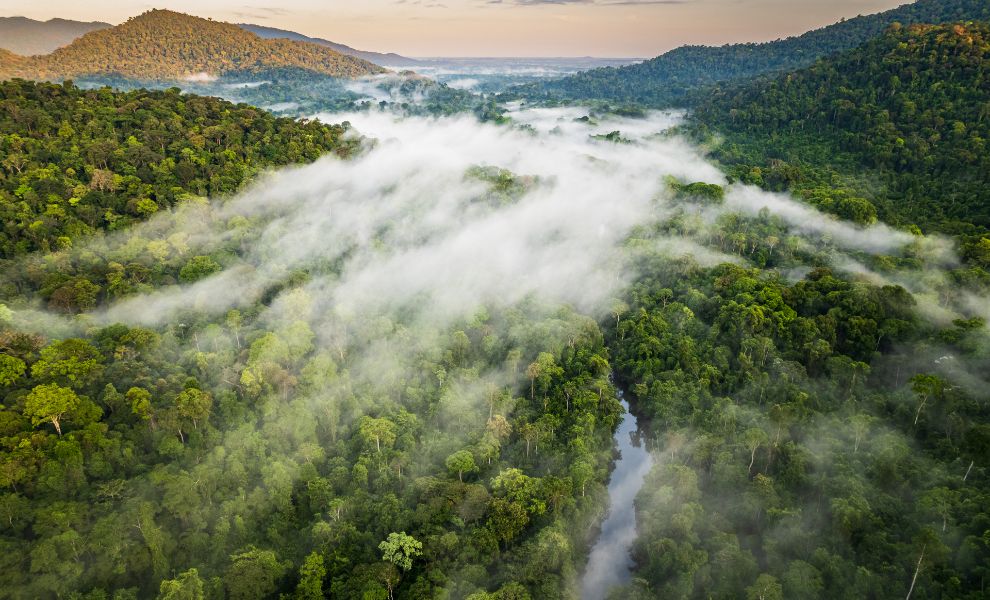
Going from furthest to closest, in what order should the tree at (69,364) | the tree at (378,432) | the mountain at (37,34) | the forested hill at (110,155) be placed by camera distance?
the mountain at (37,34)
the forested hill at (110,155)
the tree at (378,432)
the tree at (69,364)

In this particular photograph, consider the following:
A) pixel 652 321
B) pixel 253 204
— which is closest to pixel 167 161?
pixel 253 204

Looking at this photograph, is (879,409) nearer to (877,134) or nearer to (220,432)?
(220,432)

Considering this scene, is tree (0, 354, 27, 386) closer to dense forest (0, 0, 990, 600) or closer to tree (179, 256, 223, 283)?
dense forest (0, 0, 990, 600)

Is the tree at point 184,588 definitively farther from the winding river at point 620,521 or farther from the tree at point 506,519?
the winding river at point 620,521

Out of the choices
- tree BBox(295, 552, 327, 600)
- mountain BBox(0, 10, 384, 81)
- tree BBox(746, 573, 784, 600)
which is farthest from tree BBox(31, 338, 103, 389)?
mountain BBox(0, 10, 384, 81)

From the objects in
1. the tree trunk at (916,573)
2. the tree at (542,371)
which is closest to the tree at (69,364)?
the tree at (542,371)

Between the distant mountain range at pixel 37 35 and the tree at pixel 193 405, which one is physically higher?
the distant mountain range at pixel 37 35
